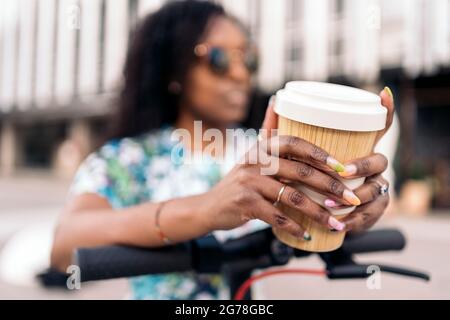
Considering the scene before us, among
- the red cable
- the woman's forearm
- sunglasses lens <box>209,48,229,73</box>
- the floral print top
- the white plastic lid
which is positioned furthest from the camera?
sunglasses lens <box>209,48,229,73</box>

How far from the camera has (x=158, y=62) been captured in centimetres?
132

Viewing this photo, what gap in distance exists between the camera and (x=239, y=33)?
4.17 feet

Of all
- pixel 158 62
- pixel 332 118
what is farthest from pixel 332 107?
pixel 158 62

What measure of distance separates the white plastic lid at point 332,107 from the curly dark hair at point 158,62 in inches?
27.9

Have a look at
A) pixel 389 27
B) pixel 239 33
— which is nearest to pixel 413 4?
pixel 389 27

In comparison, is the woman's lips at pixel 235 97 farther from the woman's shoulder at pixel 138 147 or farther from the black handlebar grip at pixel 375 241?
the black handlebar grip at pixel 375 241

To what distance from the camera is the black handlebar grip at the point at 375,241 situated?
2.77 ft

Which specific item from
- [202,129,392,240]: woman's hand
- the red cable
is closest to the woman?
[202,129,392,240]: woman's hand

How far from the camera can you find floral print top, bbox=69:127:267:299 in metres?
1.04
